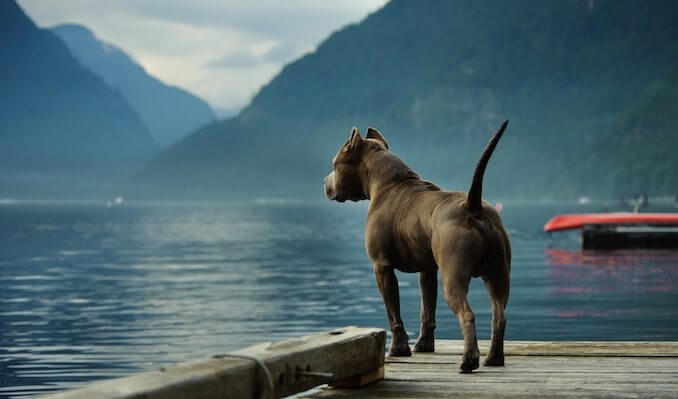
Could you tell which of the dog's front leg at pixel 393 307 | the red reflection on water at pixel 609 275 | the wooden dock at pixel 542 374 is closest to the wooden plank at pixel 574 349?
the wooden dock at pixel 542 374

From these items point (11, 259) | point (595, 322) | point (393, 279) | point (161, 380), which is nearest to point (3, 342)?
point (595, 322)

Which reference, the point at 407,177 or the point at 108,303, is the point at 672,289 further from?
the point at 407,177

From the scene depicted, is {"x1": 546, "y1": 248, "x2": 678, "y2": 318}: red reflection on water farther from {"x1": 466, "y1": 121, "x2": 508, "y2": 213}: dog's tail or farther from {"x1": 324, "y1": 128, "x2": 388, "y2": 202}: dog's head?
{"x1": 466, "y1": 121, "x2": 508, "y2": 213}: dog's tail

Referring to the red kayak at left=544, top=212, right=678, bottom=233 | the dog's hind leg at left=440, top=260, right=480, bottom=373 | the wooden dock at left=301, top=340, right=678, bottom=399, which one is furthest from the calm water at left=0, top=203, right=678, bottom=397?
the dog's hind leg at left=440, top=260, right=480, bottom=373

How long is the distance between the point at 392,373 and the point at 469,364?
→ 56 cm

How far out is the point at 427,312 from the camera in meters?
9.02

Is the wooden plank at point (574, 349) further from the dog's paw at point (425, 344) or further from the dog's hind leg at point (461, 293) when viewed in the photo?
the dog's hind leg at point (461, 293)

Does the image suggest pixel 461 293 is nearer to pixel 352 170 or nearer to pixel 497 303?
pixel 497 303

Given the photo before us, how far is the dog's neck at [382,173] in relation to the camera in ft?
29.0

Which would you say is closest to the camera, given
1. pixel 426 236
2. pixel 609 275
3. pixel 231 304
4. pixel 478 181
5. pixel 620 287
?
pixel 478 181

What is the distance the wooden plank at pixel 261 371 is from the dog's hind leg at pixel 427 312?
154 centimetres

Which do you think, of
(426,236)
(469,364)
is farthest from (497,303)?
(426,236)

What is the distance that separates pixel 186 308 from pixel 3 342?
7.64 metres

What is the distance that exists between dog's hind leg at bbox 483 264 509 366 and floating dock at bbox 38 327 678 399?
5.2 inches
